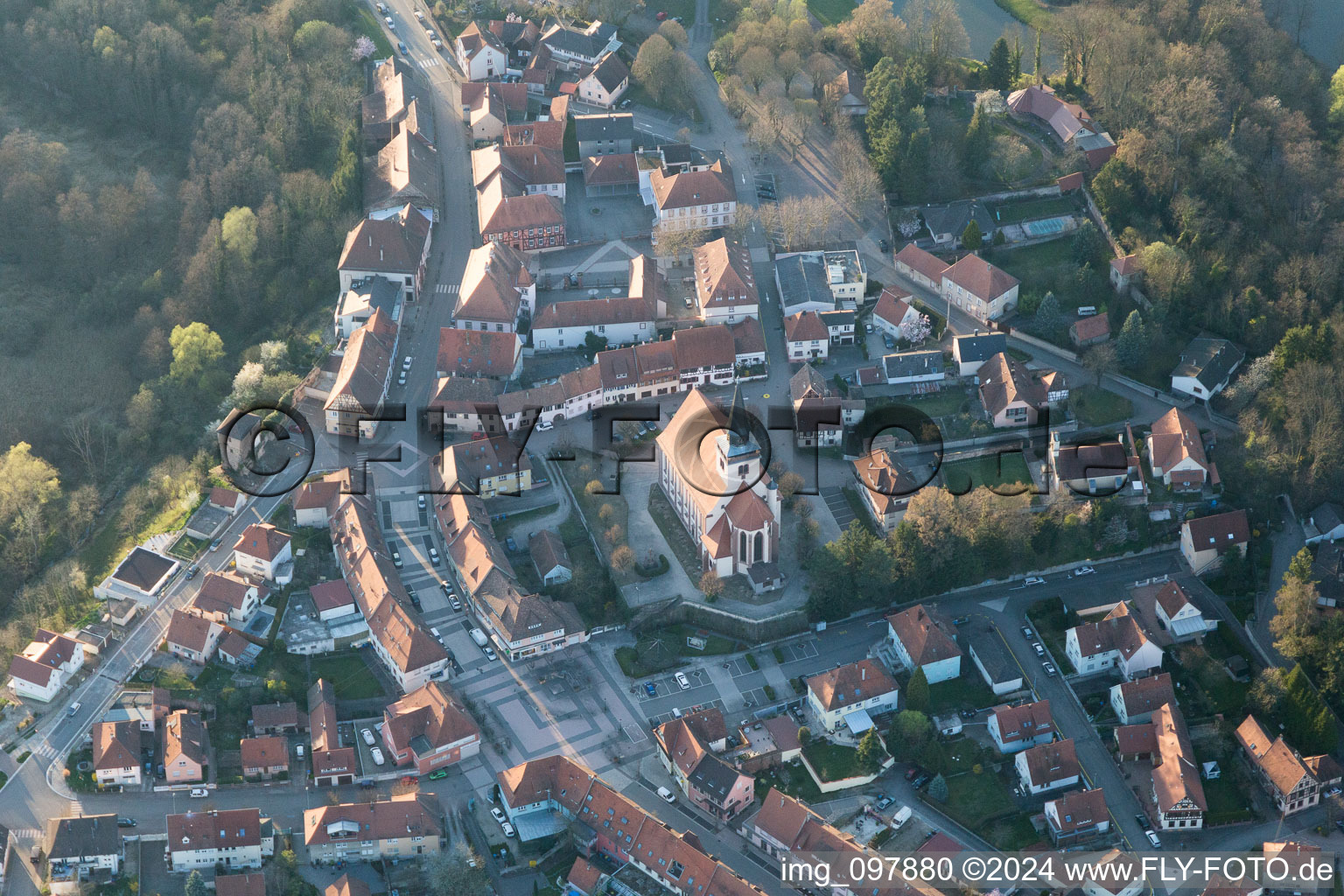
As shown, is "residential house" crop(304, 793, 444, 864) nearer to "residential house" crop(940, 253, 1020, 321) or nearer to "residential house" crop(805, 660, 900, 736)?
"residential house" crop(805, 660, 900, 736)

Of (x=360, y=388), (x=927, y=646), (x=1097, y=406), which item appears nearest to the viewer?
(x=927, y=646)

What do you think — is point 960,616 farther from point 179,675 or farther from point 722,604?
point 179,675

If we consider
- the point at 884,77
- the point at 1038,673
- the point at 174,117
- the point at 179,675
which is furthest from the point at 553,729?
the point at 174,117

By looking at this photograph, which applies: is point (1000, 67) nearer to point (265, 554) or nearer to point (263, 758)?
point (265, 554)

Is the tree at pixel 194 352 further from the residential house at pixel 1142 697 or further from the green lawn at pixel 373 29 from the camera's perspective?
the residential house at pixel 1142 697

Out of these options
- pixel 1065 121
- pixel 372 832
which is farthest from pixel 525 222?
pixel 372 832

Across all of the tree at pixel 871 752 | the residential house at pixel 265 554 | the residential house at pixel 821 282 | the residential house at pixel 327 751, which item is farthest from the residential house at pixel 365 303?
the tree at pixel 871 752
